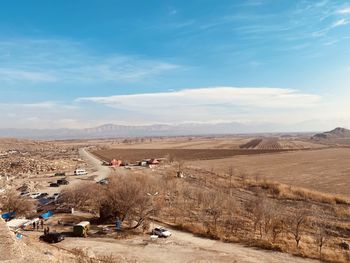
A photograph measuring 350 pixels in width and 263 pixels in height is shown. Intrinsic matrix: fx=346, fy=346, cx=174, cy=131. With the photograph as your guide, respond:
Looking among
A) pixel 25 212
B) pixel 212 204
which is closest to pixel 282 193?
pixel 212 204

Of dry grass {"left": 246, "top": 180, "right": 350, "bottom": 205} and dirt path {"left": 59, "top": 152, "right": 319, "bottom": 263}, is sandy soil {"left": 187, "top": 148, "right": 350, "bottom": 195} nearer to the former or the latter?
dry grass {"left": 246, "top": 180, "right": 350, "bottom": 205}

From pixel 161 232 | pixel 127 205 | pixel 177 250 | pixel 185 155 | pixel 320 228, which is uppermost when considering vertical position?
pixel 127 205

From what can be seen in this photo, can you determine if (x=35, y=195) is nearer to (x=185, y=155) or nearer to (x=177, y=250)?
(x=177, y=250)

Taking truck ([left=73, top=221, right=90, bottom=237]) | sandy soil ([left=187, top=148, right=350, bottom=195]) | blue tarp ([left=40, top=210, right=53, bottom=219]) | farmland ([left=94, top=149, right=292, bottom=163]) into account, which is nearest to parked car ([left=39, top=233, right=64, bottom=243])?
truck ([left=73, top=221, right=90, bottom=237])

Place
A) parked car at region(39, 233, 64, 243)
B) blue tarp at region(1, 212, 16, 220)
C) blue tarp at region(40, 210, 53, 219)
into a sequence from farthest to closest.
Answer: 1. blue tarp at region(40, 210, 53, 219)
2. blue tarp at region(1, 212, 16, 220)
3. parked car at region(39, 233, 64, 243)

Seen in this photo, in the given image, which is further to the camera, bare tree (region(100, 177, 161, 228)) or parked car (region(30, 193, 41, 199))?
parked car (region(30, 193, 41, 199))

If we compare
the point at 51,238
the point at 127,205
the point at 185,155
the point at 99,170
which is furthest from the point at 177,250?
the point at 185,155

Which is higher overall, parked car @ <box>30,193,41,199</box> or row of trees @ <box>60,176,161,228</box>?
row of trees @ <box>60,176,161,228</box>

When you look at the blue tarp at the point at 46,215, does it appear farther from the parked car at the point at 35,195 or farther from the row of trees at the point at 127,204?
the parked car at the point at 35,195
